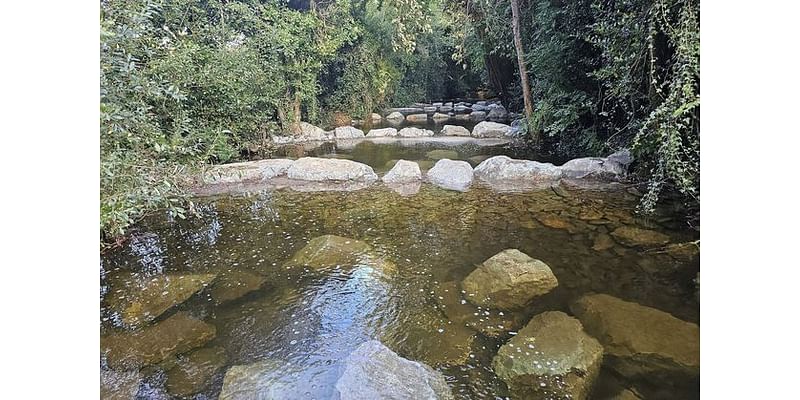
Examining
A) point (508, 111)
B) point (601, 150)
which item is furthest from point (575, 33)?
point (508, 111)

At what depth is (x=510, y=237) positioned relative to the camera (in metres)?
5.04

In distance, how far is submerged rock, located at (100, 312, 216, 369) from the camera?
2984 mm

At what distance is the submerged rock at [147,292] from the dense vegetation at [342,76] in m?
0.56

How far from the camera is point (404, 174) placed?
26.3ft

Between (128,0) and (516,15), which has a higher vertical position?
(516,15)

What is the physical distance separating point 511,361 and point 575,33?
6311 mm

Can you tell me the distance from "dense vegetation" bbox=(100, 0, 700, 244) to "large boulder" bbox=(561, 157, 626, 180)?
0.38 meters

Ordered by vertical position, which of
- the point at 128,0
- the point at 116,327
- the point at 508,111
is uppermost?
the point at 128,0

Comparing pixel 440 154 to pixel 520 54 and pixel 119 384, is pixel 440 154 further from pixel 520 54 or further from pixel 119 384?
pixel 119 384

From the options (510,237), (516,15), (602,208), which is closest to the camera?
(510,237)

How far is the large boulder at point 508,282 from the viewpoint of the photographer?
366 cm

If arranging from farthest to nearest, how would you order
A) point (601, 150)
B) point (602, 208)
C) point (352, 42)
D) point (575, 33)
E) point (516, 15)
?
point (352, 42) → point (516, 15) → point (601, 150) → point (575, 33) → point (602, 208)

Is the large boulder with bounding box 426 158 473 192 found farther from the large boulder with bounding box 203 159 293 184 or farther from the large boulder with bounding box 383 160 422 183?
the large boulder with bounding box 203 159 293 184

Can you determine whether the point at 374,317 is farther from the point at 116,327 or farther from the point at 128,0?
the point at 128,0
